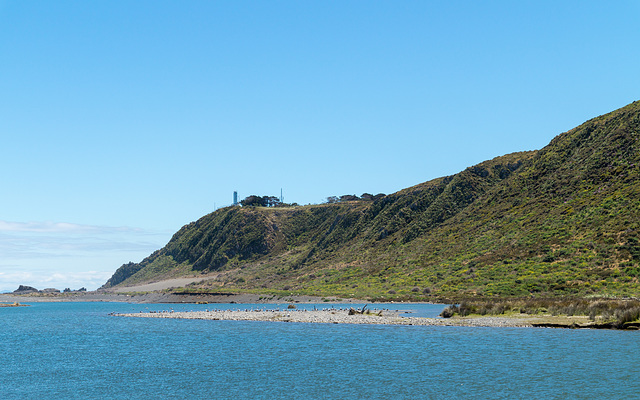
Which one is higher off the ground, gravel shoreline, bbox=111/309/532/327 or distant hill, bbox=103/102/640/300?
distant hill, bbox=103/102/640/300

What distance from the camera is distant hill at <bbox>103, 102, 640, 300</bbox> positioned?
84062 mm

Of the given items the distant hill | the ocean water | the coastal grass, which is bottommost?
the ocean water

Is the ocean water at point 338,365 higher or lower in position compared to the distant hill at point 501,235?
Result: lower

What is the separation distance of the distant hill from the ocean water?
33.7m

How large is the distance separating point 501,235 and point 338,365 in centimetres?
8775

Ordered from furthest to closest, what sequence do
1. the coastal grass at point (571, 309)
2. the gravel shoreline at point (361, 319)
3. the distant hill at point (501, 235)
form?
→ the distant hill at point (501, 235), the gravel shoreline at point (361, 319), the coastal grass at point (571, 309)

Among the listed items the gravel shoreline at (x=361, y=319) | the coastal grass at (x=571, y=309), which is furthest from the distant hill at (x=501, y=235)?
the gravel shoreline at (x=361, y=319)

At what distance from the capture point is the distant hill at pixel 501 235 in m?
84.1

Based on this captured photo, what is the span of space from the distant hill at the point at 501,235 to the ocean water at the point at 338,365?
33.7 metres

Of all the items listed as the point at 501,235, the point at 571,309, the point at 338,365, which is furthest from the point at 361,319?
the point at 501,235

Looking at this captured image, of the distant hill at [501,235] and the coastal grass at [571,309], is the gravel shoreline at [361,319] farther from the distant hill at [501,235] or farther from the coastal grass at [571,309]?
the distant hill at [501,235]

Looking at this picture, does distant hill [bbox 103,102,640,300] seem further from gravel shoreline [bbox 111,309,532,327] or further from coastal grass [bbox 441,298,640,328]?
gravel shoreline [bbox 111,309,532,327]

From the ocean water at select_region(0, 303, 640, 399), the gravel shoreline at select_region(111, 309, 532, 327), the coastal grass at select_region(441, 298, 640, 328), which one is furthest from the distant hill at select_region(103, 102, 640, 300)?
the ocean water at select_region(0, 303, 640, 399)

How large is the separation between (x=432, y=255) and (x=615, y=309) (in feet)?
257
